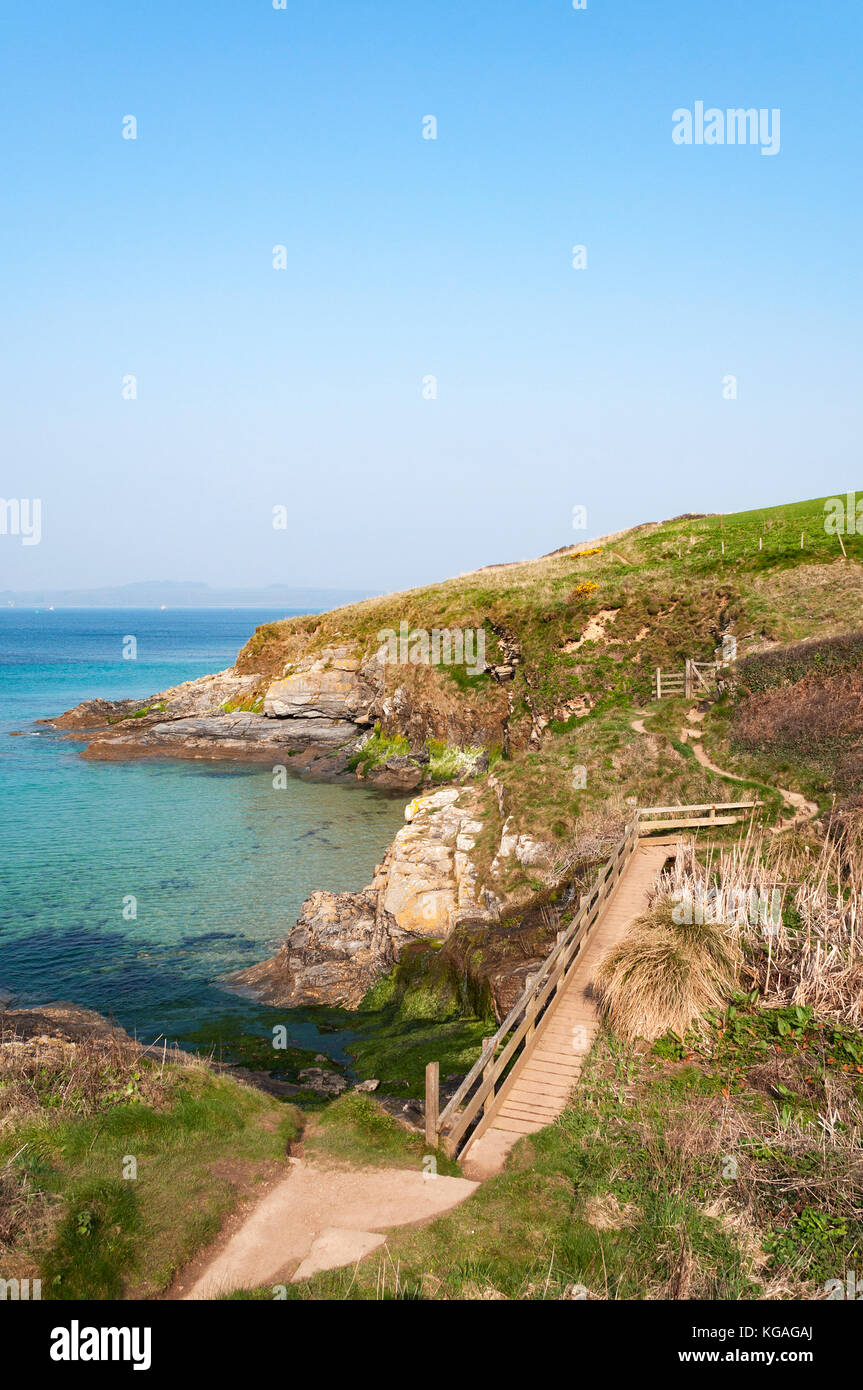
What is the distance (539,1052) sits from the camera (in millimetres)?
14367

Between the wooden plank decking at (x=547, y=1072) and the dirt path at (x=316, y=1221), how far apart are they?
40.0 inches

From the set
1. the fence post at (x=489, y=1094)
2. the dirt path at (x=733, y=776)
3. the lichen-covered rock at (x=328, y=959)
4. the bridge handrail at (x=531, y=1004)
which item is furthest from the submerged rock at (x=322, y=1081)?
the dirt path at (x=733, y=776)

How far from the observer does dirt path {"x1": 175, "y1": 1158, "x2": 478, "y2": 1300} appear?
9680 millimetres

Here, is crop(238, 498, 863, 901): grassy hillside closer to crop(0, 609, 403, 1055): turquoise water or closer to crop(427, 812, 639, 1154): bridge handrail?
crop(427, 812, 639, 1154): bridge handrail

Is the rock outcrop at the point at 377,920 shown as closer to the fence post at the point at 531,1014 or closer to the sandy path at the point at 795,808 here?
the fence post at the point at 531,1014

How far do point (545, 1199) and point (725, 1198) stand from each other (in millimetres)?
2343

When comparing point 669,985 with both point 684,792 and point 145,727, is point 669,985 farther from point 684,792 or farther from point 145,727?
point 145,727

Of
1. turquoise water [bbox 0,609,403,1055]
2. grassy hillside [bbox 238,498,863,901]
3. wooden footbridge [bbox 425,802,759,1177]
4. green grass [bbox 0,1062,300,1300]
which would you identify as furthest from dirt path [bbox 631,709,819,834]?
green grass [bbox 0,1062,300,1300]

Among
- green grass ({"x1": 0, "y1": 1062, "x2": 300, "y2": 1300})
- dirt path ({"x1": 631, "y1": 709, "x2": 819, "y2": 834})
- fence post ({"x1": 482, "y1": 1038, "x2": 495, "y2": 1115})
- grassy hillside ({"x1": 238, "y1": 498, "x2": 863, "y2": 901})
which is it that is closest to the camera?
green grass ({"x1": 0, "y1": 1062, "x2": 300, "y2": 1300})

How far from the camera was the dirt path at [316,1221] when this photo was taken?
9.68 m

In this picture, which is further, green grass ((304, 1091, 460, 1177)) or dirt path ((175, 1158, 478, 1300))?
green grass ((304, 1091, 460, 1177))

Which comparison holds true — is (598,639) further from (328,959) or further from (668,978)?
(668,978)

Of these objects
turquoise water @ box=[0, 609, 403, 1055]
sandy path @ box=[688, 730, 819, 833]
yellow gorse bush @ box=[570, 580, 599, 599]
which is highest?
yellow gorse bush @ box=[570, 580, 599, 599]

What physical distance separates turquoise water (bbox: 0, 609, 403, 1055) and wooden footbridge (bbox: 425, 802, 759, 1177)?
8020mm
